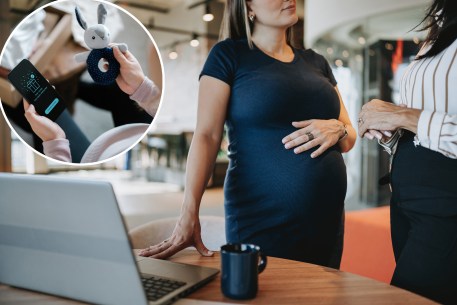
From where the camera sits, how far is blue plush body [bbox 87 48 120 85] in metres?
1.09

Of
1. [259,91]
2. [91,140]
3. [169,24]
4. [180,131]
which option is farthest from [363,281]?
[169,24]

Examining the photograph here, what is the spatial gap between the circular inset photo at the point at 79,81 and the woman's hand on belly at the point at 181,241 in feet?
0.83

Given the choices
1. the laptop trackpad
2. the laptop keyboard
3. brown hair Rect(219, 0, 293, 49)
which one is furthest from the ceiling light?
the laptop keyboard

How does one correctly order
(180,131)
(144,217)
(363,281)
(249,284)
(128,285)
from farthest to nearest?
1. (180,131)
2. (144,217)
3. (363,281)
4. (249,284)
5. (128,285)

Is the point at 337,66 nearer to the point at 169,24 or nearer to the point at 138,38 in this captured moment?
the point at 169,24

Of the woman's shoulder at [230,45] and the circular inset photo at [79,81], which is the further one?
the woman's shoulder at [230,45]

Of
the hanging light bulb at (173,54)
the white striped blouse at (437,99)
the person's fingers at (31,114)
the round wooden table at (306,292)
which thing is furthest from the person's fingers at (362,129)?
the hanging light bulb at (173,54)

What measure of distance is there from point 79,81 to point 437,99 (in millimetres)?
852

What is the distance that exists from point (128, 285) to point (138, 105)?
562 mm

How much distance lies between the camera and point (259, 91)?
1.30m

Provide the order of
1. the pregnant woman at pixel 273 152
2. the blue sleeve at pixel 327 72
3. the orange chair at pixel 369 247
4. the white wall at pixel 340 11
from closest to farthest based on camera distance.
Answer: the pregnant woman at pixel 273 152 → the blue sleeve at pixel 327 72 → the orange chair at pixel 369 247 → the white wall at pixel 340 11

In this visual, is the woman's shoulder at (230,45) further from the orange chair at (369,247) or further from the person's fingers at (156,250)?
the orange chair at (369,247)

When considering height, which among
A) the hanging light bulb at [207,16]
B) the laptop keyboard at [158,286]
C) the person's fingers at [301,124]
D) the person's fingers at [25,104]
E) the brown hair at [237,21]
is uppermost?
the hanging light bulb at [207,16]

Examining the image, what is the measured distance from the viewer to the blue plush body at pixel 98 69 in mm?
1093
